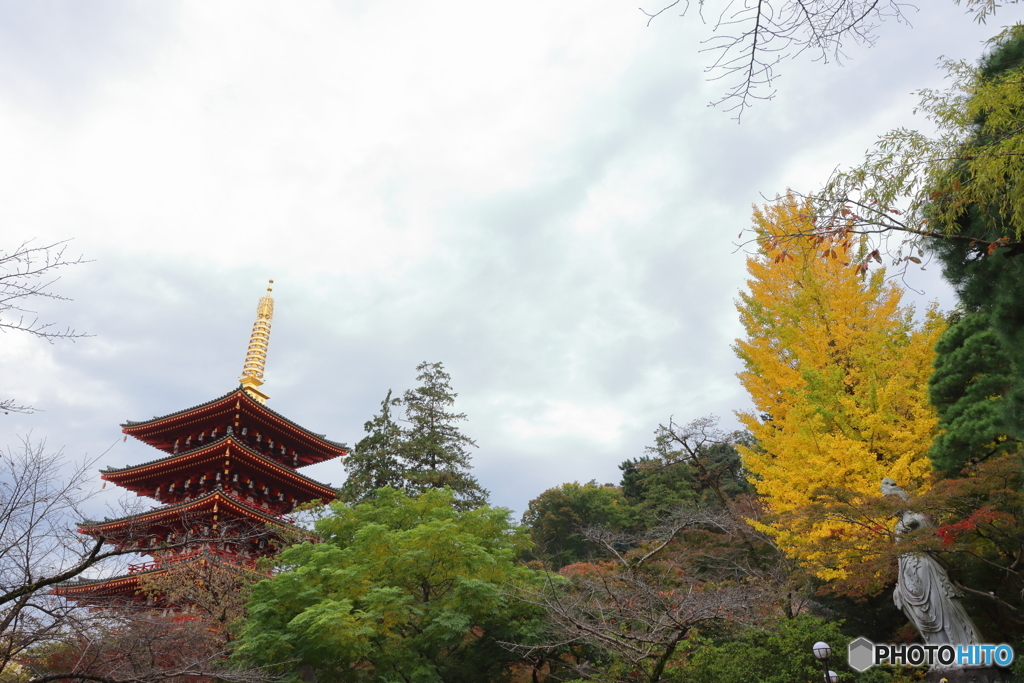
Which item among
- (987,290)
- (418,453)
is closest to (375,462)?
(418,453)

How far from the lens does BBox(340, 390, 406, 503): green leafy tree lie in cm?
2352

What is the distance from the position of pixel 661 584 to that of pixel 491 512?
4575 mm

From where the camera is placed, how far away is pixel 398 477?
78.8 feet

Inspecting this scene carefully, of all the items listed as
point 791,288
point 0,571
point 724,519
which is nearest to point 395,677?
point 0,571

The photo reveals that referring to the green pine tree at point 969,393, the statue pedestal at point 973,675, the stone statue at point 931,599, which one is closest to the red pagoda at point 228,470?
the stone statue at point 931,599

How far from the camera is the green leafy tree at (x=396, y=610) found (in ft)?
33.4

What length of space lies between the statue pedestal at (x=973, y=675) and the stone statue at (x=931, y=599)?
1.07ft

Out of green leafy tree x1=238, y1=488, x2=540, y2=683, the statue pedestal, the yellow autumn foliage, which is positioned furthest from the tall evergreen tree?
green leafy tree x1=238, y1=488, x2=540, y2=683

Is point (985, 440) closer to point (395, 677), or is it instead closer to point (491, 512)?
point (491, 512)

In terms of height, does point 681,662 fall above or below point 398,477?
below

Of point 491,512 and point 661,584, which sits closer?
point 491,512

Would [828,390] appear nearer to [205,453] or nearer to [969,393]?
[969,393]

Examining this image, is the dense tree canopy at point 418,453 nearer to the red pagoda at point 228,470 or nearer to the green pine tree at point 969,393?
the red pagoda at point 228,470

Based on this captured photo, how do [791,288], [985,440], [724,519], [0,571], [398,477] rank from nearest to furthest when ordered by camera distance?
1. [0,571]
2. [985,440]
3. [791,288]
4. [724,519]
5. [398,477]
